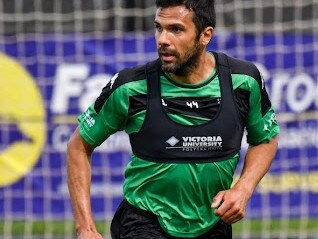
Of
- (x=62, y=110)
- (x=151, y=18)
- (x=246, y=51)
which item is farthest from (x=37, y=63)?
(x=246, y=51)

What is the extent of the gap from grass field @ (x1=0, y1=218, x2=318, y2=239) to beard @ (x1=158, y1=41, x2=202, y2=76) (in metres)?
4.94

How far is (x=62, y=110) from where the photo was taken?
33.5 ft

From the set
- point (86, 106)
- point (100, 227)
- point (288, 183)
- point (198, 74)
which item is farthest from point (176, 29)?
point (100, 227)

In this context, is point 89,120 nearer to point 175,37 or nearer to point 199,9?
point 175,37

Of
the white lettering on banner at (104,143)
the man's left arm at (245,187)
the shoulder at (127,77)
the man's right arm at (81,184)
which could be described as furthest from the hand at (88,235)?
the white lettering on banner at (104,143)

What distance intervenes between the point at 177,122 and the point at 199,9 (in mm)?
575

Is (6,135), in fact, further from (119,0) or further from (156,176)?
(156,176)

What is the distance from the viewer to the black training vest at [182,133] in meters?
5.68

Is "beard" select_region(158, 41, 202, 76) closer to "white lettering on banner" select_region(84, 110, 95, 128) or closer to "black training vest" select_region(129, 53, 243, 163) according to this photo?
"black training vest" select_region(129, 53, 243, 163)

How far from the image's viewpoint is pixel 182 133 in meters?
5.69

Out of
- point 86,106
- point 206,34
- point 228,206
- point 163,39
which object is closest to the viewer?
point 228,206

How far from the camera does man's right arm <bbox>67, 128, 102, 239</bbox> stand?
555cm

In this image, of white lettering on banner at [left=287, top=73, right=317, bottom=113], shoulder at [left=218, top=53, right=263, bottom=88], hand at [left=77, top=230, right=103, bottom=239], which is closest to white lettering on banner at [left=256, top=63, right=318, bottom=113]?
white lettering on banner at [left=287, top=73, right=317, bottom=113]

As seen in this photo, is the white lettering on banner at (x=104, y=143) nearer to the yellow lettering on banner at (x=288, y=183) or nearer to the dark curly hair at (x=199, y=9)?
the yellow lettering on banner at (x=288, y=183)
